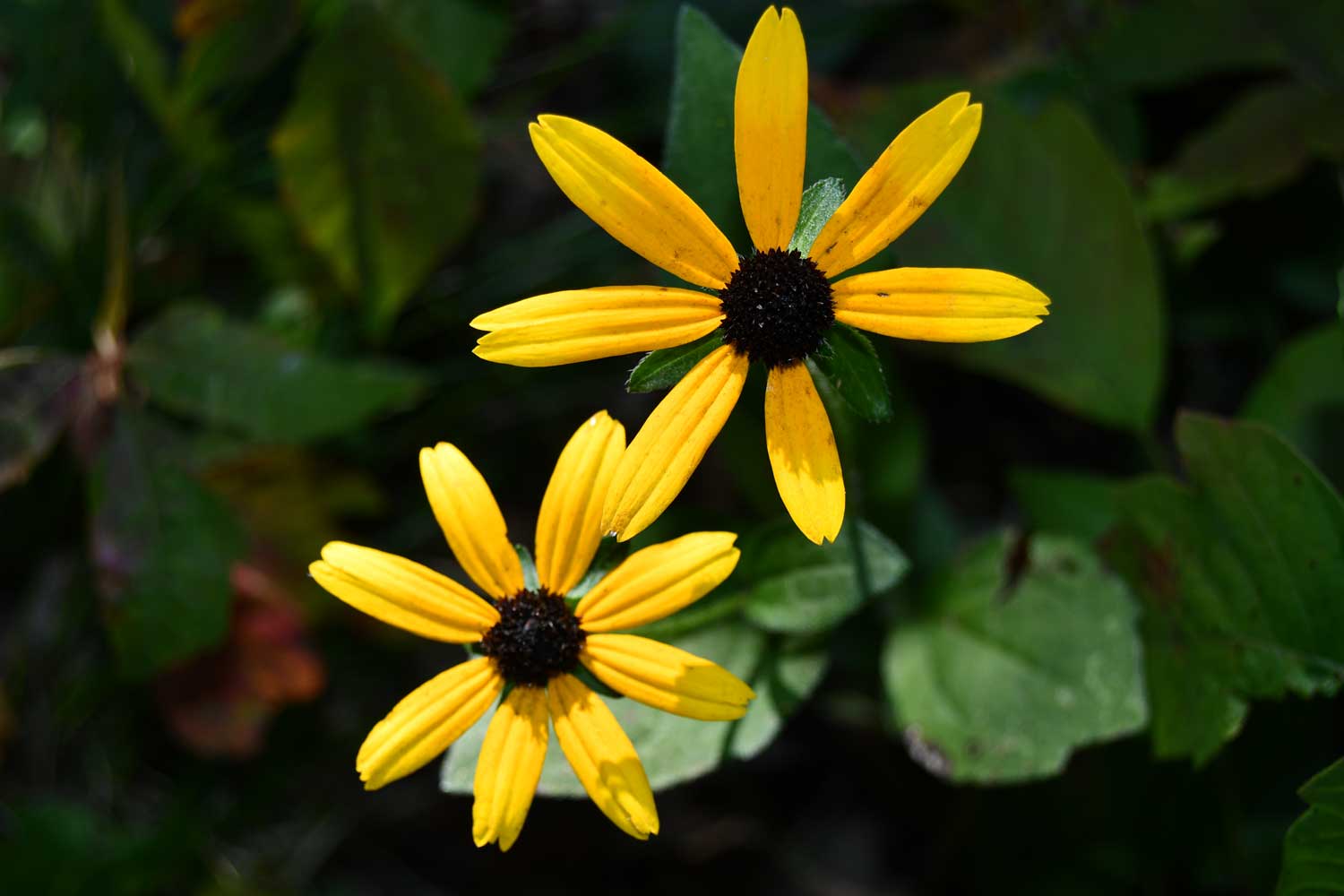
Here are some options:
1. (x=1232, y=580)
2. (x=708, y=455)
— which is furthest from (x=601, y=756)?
(x=708, y=455)

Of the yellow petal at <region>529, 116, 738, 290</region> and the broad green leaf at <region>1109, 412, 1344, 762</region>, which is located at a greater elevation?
the yellow petal at <region>529, 116, 738, 290</region>

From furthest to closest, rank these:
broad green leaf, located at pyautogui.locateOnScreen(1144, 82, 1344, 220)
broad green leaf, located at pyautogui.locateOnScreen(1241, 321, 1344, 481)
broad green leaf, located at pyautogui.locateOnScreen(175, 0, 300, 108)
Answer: broad green leaf, located at pyautogui.locateOnScreen(175, 0, 300, 108) < broad green leaf, located at pyautogui.locateOnScreen(1144, 82, 1344, 220) < broad green leaf, located at pyautogui.locateOnScreen(1241, 321, 1344, 481)

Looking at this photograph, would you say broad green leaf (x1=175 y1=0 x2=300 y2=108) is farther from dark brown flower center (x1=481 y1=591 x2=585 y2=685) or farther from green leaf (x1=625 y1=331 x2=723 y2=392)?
dark brown flower center (x1=481 y1=591 x2=585 y2=685)

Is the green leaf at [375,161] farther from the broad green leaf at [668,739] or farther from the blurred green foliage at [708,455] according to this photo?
the broad green leaf at [668,739]

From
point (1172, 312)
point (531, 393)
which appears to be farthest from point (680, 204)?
point (1172, 312)

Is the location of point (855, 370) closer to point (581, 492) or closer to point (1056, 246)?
point (581, 492)

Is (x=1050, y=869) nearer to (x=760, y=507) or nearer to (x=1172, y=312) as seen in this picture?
(x=760, y=507)

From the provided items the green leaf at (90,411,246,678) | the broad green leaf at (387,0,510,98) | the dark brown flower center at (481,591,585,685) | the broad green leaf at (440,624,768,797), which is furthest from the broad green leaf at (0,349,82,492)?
the dark brown flower center at (481,591,585,685)
